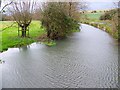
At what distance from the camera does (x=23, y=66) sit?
1318 centimetres

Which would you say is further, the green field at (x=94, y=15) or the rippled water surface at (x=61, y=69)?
the green field at (x=94, y=15)

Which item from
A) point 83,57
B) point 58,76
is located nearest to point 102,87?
point 58,76

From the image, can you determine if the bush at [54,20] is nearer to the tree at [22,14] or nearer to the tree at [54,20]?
the tree at [54,20]

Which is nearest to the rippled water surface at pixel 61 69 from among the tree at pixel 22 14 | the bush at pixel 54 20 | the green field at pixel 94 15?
the bush at pixel 54 20

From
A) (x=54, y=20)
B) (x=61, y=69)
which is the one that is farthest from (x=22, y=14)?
(x=61, y=69)

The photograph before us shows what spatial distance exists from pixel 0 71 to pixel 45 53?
5559 millimetres

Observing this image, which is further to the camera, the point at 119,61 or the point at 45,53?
the point at 45,53

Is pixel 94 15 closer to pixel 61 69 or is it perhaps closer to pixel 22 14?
pixel 22 14

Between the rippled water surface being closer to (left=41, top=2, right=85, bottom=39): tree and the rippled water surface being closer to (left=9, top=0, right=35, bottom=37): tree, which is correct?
(left=41, top=2, right=85, bottom=39): tree

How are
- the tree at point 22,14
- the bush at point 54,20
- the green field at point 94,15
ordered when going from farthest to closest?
the green field at point 94,15
the tree at point 22,14
the bush at point 54,20

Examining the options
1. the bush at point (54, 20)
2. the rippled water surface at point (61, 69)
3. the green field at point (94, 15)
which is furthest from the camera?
the green field at point (94, 15)

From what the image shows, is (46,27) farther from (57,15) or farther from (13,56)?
(13,56)

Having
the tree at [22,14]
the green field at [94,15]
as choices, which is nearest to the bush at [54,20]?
the tree at [22,14]

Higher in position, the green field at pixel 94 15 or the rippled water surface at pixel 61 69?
the green field at pixel 94 15
